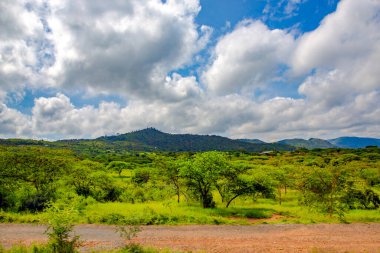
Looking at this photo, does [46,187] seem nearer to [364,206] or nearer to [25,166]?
[25,166]

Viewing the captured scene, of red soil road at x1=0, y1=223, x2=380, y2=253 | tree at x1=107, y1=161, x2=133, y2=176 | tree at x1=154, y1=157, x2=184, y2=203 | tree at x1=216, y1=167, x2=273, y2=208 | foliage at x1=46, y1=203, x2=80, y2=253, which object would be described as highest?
tree at x1=107, y1=161, x2=133, y2=176

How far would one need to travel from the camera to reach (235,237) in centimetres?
2255

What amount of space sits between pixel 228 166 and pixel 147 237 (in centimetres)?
1574

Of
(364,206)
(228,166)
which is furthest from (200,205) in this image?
(364,206)

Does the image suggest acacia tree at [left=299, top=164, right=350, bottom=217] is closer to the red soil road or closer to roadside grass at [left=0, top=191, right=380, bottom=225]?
roadside grass at [left=0, top=191, right=380, bottom=225]

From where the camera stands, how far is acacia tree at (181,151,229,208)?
3441 centimetres

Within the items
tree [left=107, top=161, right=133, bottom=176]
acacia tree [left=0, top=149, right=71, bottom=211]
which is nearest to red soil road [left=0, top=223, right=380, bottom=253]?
acacia tree [left=0, top=149, right=71, bottom=211]

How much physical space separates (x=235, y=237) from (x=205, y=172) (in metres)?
12.4

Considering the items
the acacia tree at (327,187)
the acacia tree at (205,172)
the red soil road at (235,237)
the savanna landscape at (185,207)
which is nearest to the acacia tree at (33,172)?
the savanna landscape at (185,207)

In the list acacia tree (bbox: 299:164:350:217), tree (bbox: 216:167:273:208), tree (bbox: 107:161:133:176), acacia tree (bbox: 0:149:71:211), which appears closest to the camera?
acacia tree (bbox: 299:164:350:217)

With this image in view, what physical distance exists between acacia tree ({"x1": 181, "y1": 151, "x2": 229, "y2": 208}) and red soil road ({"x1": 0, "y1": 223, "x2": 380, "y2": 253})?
826 cm

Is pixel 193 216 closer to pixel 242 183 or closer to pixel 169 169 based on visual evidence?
pixel 242 183

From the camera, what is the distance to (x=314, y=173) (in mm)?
36250

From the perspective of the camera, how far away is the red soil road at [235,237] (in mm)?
19531
